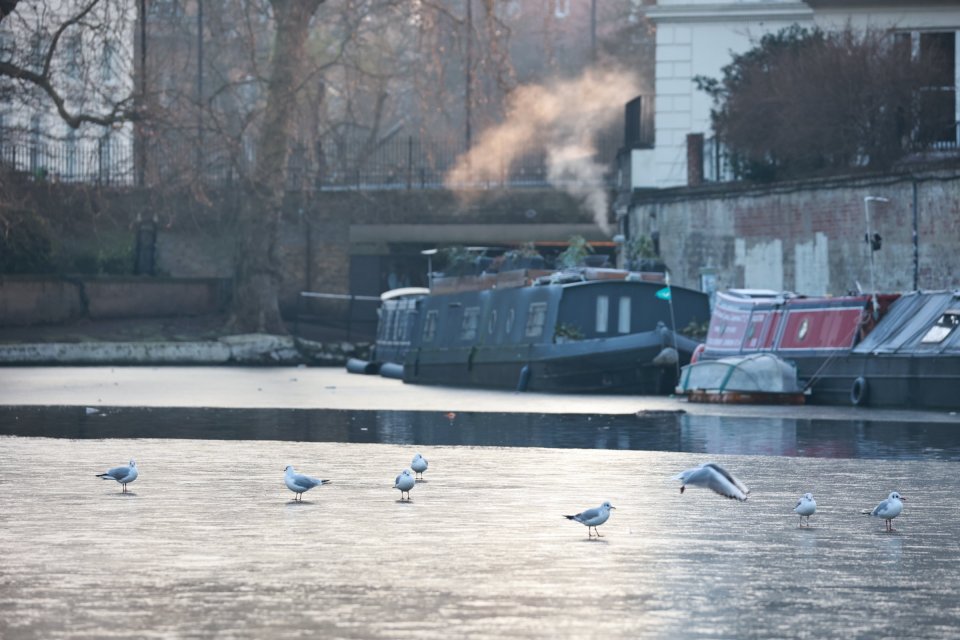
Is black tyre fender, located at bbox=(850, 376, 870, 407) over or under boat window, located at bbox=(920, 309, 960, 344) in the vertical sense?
under

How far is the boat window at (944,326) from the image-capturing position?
25891 mm

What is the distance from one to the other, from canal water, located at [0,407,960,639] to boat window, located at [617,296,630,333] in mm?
15026

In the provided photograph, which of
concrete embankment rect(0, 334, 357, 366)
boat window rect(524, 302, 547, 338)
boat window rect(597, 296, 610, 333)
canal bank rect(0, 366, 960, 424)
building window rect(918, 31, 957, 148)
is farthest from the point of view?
concrete embankment rect(0, 334, 357, 366)

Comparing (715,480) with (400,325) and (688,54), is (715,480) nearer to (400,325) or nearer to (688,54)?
(688,54)

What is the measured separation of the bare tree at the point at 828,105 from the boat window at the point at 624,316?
3977mm

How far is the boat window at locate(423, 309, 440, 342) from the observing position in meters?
41.4

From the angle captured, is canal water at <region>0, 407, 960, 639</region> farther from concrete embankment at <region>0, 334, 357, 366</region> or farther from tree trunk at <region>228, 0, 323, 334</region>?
concrete embankment at <region>0, 334, 357, 366</region>

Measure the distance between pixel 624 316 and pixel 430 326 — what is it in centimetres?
841

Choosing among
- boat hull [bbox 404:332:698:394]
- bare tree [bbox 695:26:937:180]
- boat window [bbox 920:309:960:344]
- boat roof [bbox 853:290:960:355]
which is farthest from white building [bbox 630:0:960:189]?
boat window [bbox 920:309:960:344]

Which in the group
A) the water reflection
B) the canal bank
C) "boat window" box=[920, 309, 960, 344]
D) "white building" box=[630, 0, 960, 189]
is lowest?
the canal bank

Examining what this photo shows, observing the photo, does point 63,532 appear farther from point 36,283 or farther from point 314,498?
point 36,283

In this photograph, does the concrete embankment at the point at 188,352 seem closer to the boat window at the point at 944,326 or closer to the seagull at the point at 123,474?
the boat window at the point at 944,326

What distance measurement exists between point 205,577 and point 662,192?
31892 mm

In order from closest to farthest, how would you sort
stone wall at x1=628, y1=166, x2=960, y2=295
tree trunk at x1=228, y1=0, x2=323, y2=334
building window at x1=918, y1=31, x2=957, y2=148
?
1. stone wall at x1=628, y1=166, x2=960, y2=295
2. building window at x1=918, y1=31, x2=957, y2=148
3. tree trunk at x1=228, y1=0, x2=323, y2=334
